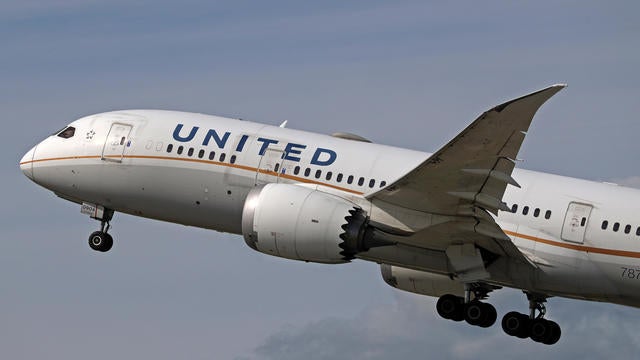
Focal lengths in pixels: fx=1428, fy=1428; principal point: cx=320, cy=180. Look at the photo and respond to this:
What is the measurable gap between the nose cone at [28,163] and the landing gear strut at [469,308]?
49.9ft

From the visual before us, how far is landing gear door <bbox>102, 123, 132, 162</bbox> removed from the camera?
159ft

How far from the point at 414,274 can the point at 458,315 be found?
8.78 ft

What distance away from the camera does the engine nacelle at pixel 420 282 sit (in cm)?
4884

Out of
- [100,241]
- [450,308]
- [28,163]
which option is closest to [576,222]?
Result: [450,308]

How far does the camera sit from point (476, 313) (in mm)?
45656

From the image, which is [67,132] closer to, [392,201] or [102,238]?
[102,238]

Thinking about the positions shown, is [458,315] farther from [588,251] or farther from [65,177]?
[65,177]

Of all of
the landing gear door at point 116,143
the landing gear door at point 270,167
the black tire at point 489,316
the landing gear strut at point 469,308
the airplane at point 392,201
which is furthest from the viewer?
the landing gear door at point 116,143

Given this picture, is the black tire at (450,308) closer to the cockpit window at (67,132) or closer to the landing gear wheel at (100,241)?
the landing gear wheel at (100,241)

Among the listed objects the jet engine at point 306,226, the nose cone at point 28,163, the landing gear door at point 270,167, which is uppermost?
the landing gear door at point 270,167

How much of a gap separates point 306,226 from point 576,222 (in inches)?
328

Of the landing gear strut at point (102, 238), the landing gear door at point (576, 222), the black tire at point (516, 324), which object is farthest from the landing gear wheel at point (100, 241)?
the landing gear door at point (576, 222)

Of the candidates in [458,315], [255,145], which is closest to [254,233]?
[255,145]

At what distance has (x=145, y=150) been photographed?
158 feet
